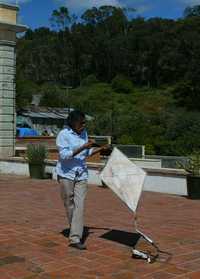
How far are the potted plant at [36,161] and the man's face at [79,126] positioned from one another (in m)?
8.92

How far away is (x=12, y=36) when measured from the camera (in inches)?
→ 703

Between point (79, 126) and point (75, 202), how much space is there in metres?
0.89

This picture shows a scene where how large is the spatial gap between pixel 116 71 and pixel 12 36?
307ft

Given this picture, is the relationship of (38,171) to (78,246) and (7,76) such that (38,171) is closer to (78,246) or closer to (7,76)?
(7,76)

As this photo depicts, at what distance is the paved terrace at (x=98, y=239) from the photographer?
5.51 meters

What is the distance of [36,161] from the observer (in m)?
15.3

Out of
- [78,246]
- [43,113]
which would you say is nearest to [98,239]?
[78,246]

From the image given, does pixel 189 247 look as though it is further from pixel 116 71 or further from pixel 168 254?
pixel 116 71

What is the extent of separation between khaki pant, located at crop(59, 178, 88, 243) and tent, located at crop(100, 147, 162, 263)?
327 millimetres

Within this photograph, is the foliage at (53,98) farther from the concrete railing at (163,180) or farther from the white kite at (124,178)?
the white kite at (124,178)

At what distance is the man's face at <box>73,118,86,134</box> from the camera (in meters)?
6.43

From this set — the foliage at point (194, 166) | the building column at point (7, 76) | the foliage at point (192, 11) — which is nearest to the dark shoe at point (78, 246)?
the foliage at point (194, 166)

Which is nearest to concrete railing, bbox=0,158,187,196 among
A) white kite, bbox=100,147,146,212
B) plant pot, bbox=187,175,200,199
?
plant pot, bbox=187,175,200,199

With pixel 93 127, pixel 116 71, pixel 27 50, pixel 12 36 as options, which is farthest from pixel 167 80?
pixel 12 36
